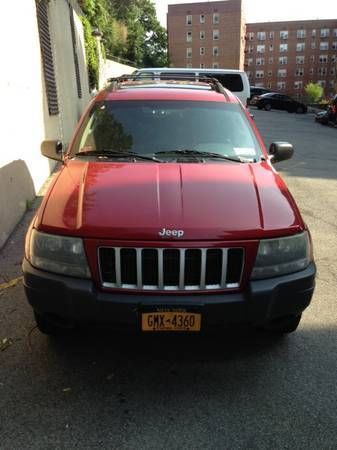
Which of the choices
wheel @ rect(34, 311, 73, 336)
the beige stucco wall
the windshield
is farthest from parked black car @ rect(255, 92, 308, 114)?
wheel @ rect(34, 311, 73, 336)

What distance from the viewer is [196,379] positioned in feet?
10.4

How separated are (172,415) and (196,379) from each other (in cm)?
38

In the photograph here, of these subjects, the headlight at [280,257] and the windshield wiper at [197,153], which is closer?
the headlight at [280,257]

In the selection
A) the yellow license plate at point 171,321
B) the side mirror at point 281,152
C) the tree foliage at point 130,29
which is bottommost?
the yellow license plate at point 171,321

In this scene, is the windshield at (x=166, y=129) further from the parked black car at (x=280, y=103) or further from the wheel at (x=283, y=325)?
the parked black car at (x=280, y=103)

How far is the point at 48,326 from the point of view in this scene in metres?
3.43

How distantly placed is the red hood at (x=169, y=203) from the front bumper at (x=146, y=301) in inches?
11.7

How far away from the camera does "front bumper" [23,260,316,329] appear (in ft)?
9.36

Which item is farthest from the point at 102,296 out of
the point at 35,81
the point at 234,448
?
the point at 35,81

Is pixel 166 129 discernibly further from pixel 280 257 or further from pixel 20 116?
pixel 20 116

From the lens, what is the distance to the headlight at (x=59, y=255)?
2.92 metres

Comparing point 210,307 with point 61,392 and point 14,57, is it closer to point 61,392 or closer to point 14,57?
point 61,392

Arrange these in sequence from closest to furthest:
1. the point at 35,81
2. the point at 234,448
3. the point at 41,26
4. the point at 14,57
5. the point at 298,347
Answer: the point at 234,448 → the point at 298,347 → the point at 14,57 → the point at 35,81 → the point at 41,26

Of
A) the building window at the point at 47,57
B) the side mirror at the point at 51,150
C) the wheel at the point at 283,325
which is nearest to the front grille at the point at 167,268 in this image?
the wheel at the point at 283,325
